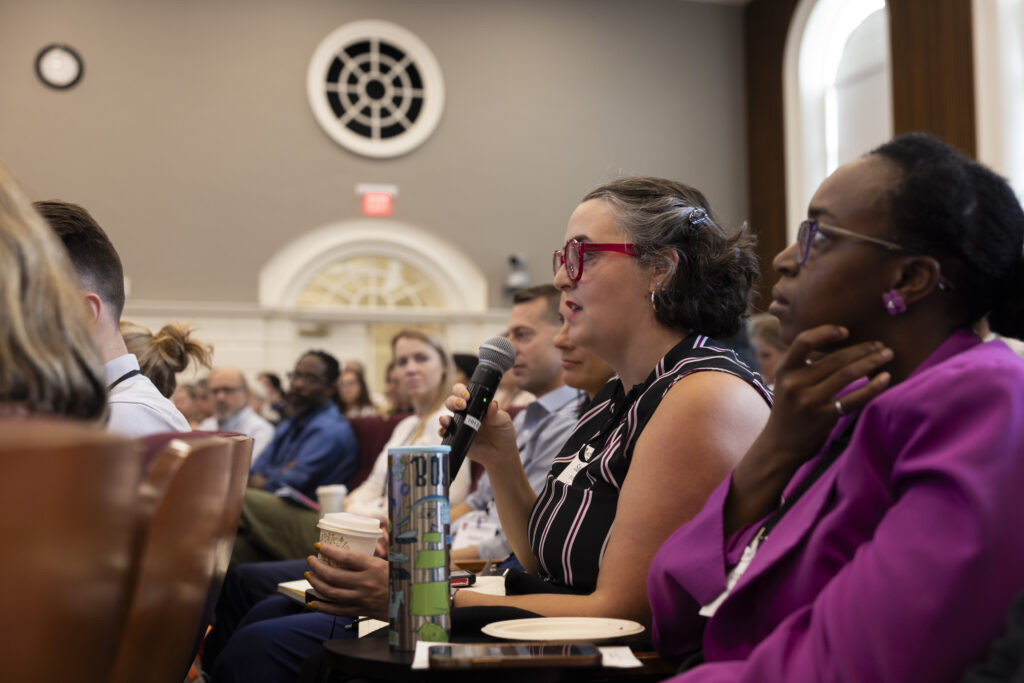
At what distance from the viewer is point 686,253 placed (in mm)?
1906

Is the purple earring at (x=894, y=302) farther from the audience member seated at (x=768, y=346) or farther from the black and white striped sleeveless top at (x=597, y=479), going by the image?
the audience member seated at (x=768, y=346)

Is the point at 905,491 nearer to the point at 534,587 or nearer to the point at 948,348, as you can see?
the point at 948,348

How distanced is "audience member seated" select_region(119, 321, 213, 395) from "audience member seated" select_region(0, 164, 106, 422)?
73.8 inches

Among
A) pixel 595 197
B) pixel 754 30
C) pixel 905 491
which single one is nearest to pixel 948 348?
pixel 905 491

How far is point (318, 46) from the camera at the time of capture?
1042 cm

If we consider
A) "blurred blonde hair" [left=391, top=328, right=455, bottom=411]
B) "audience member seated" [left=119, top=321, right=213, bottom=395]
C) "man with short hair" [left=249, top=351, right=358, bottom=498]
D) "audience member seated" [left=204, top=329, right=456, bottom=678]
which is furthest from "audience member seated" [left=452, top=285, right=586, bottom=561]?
"man with short hair" [left=249, top=351, right=358, bottom=498]

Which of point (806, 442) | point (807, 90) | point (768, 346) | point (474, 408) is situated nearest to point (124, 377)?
point (474, 408)

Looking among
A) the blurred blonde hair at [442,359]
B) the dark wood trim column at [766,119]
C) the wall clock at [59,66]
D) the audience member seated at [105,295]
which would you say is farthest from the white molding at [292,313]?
the audience member seated at [105,295]

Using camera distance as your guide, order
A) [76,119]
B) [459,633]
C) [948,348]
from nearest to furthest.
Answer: [948,348] → [459,633] → [76,119]

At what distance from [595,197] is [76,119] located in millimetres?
9219

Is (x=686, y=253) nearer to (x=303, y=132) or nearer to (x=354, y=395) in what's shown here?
(x=354, y=395)

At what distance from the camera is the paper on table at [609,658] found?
44.1 inches

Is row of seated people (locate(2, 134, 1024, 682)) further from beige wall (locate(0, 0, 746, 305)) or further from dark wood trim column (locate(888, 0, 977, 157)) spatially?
beige wall (locate(0, 0, 746, 305))

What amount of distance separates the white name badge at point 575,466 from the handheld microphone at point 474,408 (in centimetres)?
19
